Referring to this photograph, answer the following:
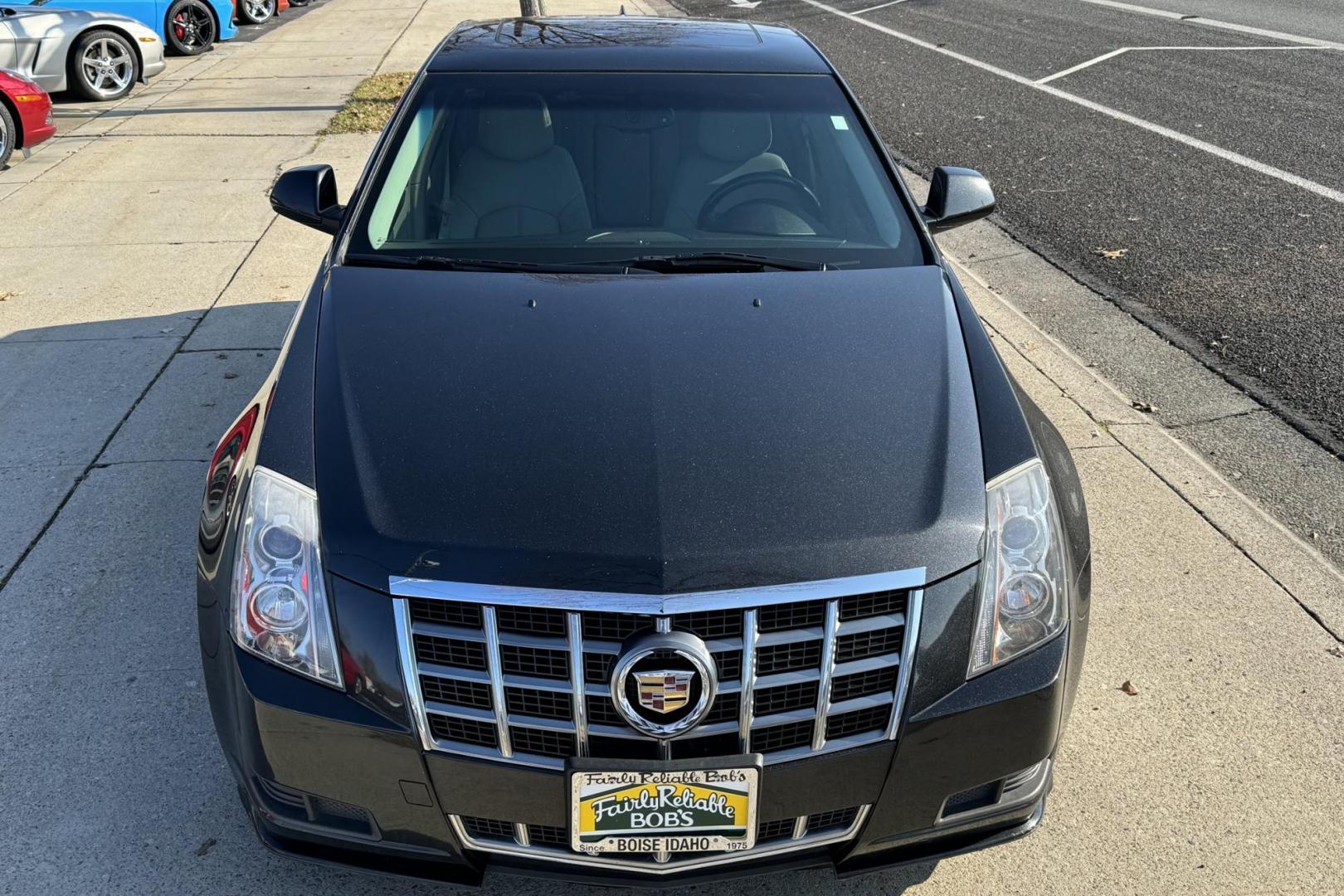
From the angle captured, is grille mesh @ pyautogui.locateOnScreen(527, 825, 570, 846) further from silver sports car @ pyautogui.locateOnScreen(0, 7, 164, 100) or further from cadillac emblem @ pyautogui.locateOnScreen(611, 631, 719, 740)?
silver sports car @ pyautogui.locateOnScreen(0, 7, 164, 100)

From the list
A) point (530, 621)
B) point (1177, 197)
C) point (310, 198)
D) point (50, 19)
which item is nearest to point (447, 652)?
point (530, 621)

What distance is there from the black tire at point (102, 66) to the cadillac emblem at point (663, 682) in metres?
12.5

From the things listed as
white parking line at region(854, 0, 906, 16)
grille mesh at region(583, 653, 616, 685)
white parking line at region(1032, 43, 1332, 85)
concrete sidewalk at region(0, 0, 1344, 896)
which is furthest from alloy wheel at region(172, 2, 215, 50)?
grille mesh at region(583, 653, 616, 685)

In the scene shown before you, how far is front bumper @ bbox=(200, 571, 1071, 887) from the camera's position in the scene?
2461 millimetres

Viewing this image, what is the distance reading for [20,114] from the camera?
9.76m

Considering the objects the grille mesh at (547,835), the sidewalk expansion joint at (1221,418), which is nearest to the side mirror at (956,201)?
the sidewalk expansion joint at (1221,418)

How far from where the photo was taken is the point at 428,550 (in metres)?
2.47

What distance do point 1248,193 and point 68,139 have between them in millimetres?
10032

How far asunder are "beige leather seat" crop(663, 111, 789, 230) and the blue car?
12.9 meters

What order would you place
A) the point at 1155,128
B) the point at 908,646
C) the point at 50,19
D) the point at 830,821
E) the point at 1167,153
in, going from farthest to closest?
1. the point at 50,19
2. the point at 1155,128
3. the point at 1167,153
4. the point at 830,821
5. the point at 908,646

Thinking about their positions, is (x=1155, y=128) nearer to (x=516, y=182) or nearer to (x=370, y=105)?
(x=370, y=105)

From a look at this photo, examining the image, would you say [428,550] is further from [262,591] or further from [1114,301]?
[1114,301]

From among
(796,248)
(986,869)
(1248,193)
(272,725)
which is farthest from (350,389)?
(1248,193)

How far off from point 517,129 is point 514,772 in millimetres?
2454
